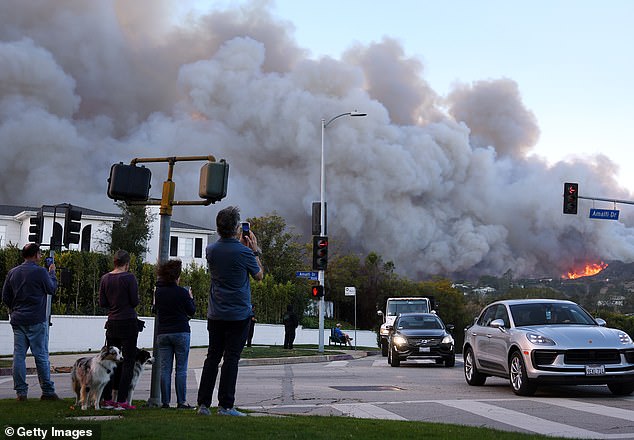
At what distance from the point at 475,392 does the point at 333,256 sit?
63.8m

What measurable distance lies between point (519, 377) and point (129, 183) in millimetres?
6549

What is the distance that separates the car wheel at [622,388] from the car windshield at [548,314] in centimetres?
112

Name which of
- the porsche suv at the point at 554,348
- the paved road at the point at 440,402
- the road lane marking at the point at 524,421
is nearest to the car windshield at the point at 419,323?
the paved road at the point at 440,402

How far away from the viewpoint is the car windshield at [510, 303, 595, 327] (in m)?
12.6

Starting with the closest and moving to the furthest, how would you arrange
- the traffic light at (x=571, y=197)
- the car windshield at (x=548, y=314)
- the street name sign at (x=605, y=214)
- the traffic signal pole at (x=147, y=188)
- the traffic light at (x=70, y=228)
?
the traffic signal pole at (x=147, y=188) < the car windshield at (x=548, y=314) < the traffic light at (x=70, y=228) < the traffic light at (x=571, y=197) < the street name sign at (x=605, y=214)

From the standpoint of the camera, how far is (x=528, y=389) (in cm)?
1168

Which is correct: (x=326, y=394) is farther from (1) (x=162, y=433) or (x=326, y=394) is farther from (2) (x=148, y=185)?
(1) (x=162, y=433)

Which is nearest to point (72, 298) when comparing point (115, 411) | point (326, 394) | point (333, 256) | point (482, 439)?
point (326, 394)

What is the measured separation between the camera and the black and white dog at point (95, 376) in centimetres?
848

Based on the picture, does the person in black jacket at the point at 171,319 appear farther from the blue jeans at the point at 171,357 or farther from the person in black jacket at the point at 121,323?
the person in black jacket at the point at 121,323

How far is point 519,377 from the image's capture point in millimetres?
11906

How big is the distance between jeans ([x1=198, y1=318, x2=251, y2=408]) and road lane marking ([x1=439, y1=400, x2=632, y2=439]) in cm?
302

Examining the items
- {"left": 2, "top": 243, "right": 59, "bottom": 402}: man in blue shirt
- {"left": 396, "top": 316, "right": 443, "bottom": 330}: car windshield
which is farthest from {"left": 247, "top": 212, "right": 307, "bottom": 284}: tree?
{"left": 2, "top": 243, "right": 59, "bottom": 402}: man in blue shirt

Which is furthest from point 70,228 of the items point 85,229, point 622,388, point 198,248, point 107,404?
point 198,248
